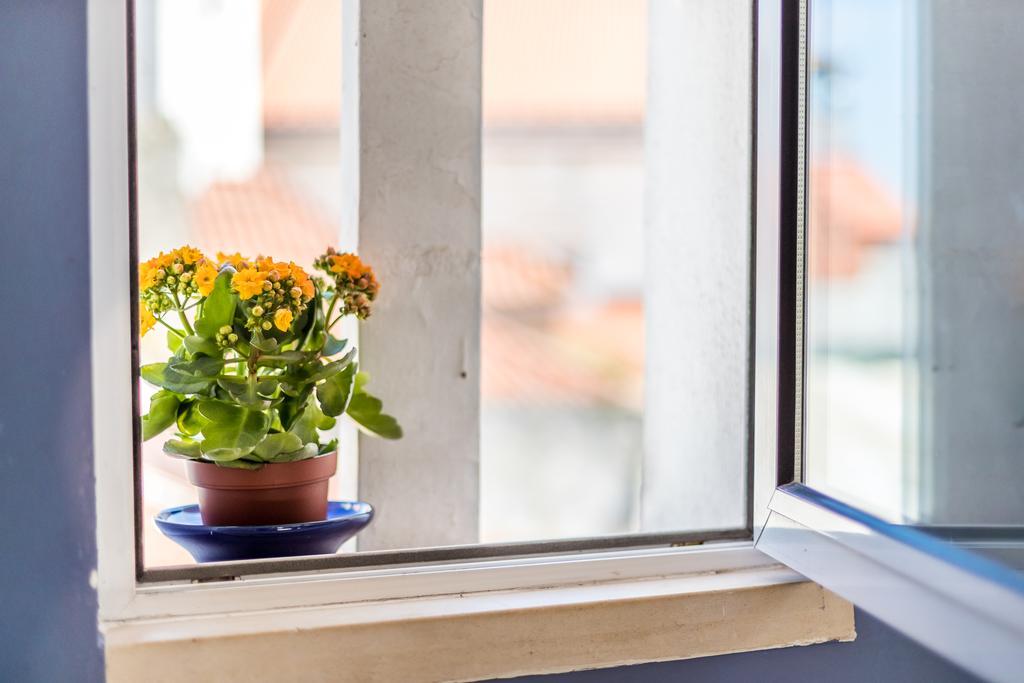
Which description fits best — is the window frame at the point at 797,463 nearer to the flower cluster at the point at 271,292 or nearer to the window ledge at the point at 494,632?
the window ledge at the point at 494,632

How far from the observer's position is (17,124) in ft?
2.84

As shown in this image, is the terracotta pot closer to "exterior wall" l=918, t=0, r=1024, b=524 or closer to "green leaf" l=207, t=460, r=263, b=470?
"green leaf" l=207, t=460, r=263, b=470

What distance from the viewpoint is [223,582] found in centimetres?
99

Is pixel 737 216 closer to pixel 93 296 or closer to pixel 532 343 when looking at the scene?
pixel 93 296

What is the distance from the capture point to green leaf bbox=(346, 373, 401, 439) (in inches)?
46.0

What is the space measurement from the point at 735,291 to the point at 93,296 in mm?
889

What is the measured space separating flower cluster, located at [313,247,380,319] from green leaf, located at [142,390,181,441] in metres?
0.25

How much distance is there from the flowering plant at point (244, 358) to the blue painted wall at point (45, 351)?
146 mm

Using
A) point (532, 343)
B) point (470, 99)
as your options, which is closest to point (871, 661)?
point (470, 99)

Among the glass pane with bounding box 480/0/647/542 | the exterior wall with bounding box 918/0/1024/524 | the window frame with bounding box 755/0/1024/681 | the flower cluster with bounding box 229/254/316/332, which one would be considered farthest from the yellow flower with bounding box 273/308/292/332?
the glass pane with bounding box 480/0/647/542

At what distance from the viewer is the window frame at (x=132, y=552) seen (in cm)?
89

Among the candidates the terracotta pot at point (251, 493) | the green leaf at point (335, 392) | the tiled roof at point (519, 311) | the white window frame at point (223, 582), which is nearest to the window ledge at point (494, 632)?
the white window frame at point (223, 582)

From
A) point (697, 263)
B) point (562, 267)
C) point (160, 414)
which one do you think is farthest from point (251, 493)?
point (562, 267)

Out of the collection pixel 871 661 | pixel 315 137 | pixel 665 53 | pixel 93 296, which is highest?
pixel 315 137
